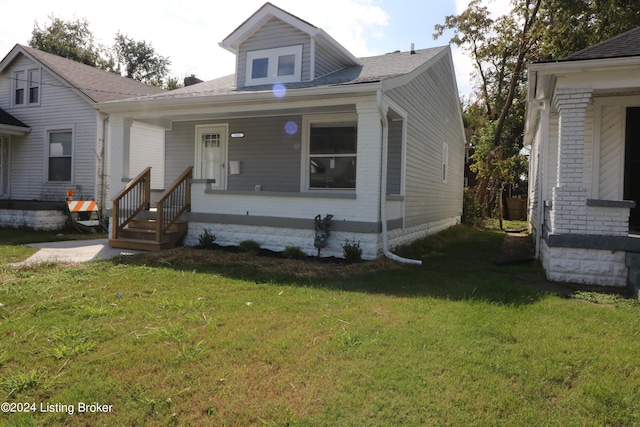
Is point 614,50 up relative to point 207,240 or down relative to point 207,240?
up

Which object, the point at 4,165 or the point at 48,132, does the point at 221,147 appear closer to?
the point at 48,132

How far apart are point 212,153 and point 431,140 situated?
597 cm

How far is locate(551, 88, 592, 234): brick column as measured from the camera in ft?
19.7

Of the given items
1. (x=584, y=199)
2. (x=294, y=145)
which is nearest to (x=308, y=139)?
(x=294, y=145)

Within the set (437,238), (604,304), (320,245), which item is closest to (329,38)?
(320,245)

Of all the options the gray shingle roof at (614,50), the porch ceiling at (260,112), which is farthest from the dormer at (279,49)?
the gray shingle roof at (614,50)

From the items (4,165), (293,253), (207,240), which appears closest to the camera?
(293,253)

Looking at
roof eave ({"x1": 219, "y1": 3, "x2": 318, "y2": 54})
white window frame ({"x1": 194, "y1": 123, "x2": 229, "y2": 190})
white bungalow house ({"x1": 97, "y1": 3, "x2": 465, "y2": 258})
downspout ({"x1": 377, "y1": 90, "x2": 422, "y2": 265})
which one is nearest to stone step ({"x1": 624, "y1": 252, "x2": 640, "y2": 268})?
downspout ({"x1": 377, "y1": 90, "x2": 422, "y2": 265})

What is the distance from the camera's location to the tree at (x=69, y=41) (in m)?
31.1

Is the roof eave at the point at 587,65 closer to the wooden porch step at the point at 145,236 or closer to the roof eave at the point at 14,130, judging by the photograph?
the wooden porch step at the point at 145,236

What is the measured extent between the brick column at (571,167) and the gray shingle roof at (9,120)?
15.3 m

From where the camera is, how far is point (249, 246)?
810 cm

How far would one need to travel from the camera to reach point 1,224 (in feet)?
40.7

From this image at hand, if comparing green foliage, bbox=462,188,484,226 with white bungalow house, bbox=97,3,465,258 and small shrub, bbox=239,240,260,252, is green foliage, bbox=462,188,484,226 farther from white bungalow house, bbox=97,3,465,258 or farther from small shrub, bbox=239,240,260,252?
small shrub, bbox=239,240,260,252
